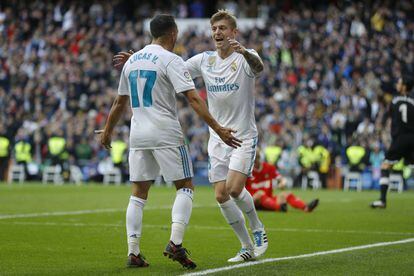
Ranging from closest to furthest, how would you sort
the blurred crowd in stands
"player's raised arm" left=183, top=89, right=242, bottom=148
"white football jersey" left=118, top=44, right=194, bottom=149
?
"player's raised arm" left=183, top=89, right=242, bottom=148, "white football jersey" left=118, top=44, right=194, bottom=149, the blurred crowd in stands

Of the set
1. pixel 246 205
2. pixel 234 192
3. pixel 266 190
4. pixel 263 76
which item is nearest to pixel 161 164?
pixel 234 192

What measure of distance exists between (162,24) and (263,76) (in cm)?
2585

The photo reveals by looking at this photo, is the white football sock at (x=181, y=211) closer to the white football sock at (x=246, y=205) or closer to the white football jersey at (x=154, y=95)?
the white football jersey at (x=154, y=95)

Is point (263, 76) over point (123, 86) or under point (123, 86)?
over

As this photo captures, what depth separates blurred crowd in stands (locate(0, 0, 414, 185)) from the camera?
3189 centimetres

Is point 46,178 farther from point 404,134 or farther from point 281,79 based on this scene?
point 404,134

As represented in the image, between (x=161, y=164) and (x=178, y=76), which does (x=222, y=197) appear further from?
(x=178, y=76)

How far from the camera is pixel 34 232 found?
13.1 m

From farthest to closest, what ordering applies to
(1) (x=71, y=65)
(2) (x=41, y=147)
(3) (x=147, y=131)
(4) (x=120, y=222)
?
1. (1) (x=71, y=65)
2. (2) (x=41, y=147)
3. (4) (x=120, y=222)
4. (3) (x=147, y=131)

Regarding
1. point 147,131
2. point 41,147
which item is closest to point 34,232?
point 147,131

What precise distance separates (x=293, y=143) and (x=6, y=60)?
13.3 metres

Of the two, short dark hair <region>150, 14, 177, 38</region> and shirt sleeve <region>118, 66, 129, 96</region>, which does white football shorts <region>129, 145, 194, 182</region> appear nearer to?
shirt sleeve <region>118, 66, 129, 96</region>

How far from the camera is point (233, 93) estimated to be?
10047 mm

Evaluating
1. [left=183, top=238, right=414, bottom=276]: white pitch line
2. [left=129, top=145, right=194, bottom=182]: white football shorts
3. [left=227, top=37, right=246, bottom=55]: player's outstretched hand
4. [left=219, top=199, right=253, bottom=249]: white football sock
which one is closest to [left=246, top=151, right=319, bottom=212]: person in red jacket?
[left=183, top=238, right=414, bottom=276]: white pitch line
